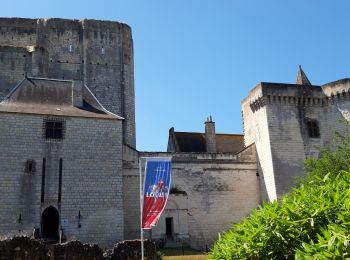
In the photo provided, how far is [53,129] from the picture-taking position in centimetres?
2206

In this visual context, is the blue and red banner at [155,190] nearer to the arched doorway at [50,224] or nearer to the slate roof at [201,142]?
the arched doorway at [50,224]

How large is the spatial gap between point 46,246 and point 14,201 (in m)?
7.13

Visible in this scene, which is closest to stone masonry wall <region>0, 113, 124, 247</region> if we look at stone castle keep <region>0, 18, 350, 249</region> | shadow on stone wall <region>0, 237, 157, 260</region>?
stone castle keep <region>0, 18, 350, 249</region>

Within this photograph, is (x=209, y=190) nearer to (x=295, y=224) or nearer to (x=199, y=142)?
(x=199, y=142)

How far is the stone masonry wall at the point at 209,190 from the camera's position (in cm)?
2431

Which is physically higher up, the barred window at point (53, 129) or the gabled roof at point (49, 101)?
the gabled roof at point (49, 101)

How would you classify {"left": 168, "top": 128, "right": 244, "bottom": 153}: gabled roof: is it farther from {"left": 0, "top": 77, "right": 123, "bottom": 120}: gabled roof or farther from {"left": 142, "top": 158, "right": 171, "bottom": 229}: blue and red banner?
{"left": 142, "top": 158, "right": 171, "bottom": 229}: blue and red banner

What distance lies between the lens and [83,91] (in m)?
24.6

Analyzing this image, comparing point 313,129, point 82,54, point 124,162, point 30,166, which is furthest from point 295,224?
point 82,54

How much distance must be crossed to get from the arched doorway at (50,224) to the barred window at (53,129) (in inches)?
148

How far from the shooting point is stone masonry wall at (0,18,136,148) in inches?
1529

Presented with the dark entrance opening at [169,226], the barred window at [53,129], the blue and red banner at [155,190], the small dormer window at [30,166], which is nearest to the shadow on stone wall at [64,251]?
the blue and red banner at [155,190]

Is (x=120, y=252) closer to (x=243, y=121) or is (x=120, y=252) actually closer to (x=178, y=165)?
(x=178, y=165)

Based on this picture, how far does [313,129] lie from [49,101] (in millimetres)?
16213
